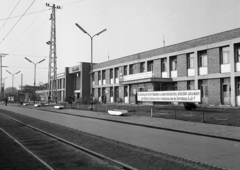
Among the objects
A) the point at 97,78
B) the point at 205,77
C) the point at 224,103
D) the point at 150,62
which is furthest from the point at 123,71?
the point at 224,103

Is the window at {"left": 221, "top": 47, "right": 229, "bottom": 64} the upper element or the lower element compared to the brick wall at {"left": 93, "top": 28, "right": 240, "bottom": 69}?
lower

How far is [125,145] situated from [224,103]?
2382cm

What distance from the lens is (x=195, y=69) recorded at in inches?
1320

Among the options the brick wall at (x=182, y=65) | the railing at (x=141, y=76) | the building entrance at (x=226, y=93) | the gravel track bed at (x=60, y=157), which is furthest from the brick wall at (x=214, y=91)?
the gravel track bed at (x=60, y=157)

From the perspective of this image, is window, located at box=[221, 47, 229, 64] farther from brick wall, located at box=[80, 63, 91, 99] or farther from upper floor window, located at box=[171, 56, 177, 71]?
brick wall, located at box=[80, 63, 91, 99]

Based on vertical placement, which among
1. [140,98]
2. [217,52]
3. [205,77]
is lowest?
[140,98]

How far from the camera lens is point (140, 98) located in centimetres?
2570

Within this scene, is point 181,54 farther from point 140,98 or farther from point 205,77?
point 140,98

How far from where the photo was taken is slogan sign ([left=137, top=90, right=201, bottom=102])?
19539 mm

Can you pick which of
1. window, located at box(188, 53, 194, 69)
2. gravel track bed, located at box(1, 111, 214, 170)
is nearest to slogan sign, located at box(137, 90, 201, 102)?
gravel track bed, located at box(1, 111, 214, 170)

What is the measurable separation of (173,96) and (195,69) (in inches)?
539

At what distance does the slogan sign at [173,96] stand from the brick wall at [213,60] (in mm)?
11525

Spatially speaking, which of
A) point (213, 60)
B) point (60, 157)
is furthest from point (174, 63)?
point (60, 157)

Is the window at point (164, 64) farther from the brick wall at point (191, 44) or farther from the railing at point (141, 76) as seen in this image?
the railing at point (141, 76)
